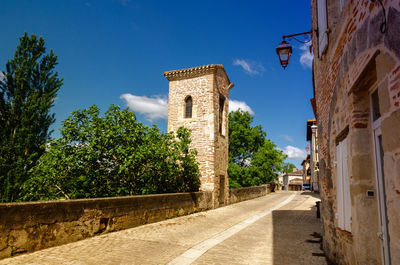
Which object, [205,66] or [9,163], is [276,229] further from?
[9,163]

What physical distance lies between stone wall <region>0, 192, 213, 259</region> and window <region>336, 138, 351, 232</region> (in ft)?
16.8

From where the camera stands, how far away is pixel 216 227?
7.74 meters

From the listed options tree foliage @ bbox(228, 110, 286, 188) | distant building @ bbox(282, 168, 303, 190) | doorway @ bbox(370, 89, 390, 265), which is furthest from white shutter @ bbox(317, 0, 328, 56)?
distant building @ bbox(282, 168, 303, 190)

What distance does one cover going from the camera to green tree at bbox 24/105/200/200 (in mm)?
8680

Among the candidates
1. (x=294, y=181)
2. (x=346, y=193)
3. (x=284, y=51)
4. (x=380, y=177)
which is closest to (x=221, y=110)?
(x=284, y=51)

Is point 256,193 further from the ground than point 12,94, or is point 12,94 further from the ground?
point 12,94

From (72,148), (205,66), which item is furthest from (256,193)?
(72,148)

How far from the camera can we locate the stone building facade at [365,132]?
5.84 feet

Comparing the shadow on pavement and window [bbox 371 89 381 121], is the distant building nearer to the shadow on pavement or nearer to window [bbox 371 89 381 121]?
the shadow on pavement

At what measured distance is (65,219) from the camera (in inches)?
201

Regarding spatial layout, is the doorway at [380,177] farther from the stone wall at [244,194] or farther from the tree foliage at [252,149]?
the tree foliage at [252,149]

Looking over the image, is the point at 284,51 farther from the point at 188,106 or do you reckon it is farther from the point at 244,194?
the point at 244,194

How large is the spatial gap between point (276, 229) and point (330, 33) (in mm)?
5822

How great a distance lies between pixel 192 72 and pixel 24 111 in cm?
1100
